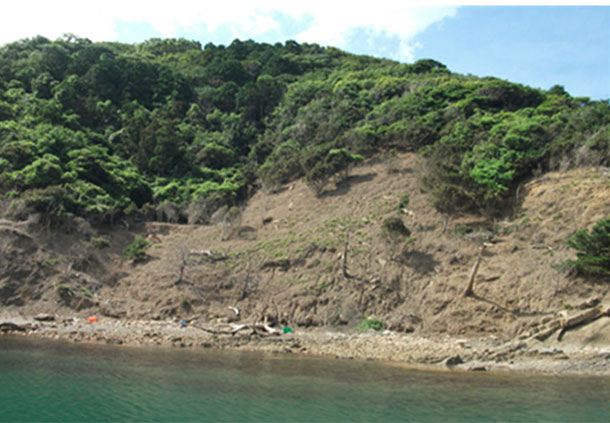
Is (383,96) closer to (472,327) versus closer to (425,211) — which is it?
(425,211)

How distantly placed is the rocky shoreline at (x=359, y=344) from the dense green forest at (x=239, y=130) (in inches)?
429

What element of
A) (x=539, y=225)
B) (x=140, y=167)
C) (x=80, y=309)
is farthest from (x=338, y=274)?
(x=140, y=167)

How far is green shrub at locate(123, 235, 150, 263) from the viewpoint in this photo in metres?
32.1

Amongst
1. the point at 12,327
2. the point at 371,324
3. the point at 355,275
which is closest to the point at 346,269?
the point at 355,275

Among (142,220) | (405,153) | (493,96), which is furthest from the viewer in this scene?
(493,96)

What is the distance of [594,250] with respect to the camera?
21578 mm

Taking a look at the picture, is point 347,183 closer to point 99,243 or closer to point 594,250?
point 99,243

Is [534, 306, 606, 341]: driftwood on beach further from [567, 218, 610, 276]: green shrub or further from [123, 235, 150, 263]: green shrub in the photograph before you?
[123, 235, 150, 263]: green shrub

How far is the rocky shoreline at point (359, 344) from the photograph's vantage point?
59.1 feet

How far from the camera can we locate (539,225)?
26.8 m

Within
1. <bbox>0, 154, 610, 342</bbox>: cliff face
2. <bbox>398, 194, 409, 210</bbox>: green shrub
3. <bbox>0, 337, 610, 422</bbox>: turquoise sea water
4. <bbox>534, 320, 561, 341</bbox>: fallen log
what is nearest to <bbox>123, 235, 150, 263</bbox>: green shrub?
<bbox>0, 154, 610, 342</bbox>: cliff face

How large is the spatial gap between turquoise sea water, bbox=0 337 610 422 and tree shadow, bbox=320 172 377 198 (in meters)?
21.2

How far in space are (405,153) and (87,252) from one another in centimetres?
2847

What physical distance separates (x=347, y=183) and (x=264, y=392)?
1061 inches
